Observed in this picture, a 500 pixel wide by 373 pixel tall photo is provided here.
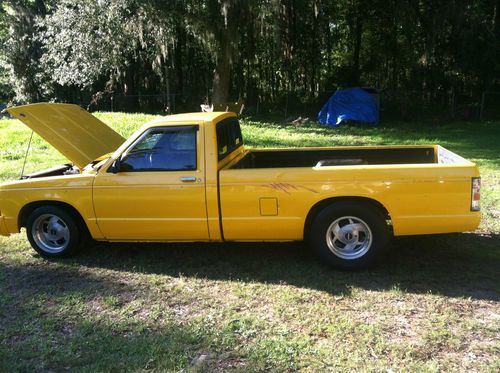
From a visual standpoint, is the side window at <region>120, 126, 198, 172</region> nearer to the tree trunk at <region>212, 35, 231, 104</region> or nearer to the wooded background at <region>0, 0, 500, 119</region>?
the wooded background at <region>0, 0, 500, 119</region>

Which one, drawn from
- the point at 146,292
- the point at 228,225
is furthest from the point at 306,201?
the point at 146,292

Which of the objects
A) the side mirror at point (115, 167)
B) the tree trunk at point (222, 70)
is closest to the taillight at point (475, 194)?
the side mirror at point (115, 167)

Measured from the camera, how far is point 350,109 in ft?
62.4

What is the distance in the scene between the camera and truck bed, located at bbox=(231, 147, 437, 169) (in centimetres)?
620

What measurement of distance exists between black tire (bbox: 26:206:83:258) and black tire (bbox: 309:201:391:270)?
8.74ft

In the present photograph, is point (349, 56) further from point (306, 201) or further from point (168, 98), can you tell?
point (306, 201)

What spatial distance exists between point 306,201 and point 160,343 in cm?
200

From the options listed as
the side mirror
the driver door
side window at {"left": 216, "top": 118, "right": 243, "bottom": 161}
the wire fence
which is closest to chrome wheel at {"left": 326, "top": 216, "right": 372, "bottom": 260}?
the driver door

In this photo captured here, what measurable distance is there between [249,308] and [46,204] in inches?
108

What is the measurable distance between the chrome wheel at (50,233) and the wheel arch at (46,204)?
14 cm

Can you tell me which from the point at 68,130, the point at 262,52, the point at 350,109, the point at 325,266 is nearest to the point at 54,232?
the point at 68,130

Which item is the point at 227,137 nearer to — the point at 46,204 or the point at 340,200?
the point at 340,200

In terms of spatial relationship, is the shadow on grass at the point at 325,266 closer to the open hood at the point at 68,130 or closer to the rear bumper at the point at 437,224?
the rear bumper at the point at 437,224

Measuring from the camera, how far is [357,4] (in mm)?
24875
